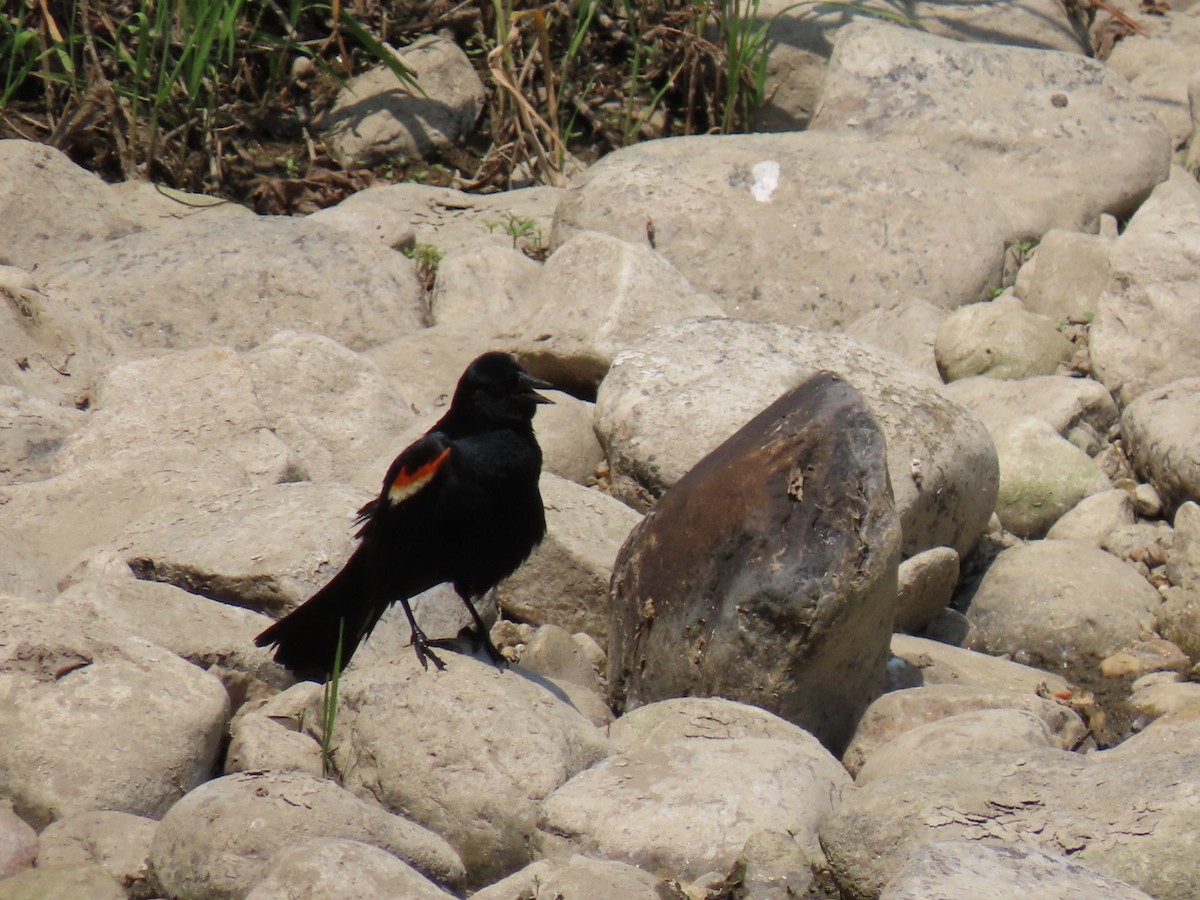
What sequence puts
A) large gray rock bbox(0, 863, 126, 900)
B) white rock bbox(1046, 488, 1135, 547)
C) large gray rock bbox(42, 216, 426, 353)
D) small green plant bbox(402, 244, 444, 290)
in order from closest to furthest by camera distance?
large gray rock bbox(0, 863, 126, 900)
white rock bbox(1046, 488, 1135, 547)
large gray rock bbox(42, 216, 426, 353)
small green plant bbox(402, 244, 444, 290)

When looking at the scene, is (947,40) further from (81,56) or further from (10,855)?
(10,855)

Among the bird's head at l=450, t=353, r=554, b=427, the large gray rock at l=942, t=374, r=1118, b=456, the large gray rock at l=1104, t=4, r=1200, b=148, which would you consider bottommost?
the large gray rock at l=942, t=374, r=1118, b=456

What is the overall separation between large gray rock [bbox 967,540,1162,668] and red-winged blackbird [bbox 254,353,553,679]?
2.21m

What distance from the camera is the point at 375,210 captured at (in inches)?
338

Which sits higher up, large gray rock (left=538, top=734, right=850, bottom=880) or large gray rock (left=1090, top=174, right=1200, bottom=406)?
large gray rock (left=538, top=734, right=850, bottom=880)

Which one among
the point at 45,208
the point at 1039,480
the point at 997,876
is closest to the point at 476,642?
the point at 997,876

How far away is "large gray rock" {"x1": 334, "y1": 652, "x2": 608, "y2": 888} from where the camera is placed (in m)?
4.09

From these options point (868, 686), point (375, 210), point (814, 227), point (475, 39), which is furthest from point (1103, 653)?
point (475, 39)

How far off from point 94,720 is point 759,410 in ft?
9.10

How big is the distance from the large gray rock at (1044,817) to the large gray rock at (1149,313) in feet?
12.6

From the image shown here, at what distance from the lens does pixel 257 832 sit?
3664 mm

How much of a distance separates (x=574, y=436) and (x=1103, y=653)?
7.24 ft

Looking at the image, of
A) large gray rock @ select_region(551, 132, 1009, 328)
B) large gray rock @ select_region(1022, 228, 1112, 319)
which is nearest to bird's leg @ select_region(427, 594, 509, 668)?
large gray rock @ select_region(551, 132, 1009, 328)

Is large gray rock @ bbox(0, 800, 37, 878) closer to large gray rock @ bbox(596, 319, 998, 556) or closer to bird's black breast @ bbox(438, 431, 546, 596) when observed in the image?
bird's black breast @ bbox(438, 431, 546, 596)
